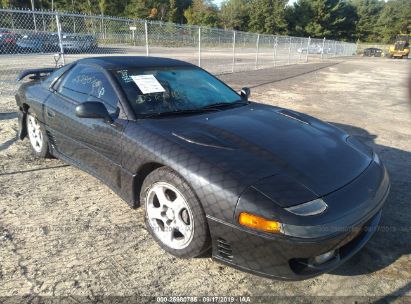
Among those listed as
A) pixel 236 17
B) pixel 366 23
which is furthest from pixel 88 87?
pixel 366 23

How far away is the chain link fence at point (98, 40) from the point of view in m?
10.1

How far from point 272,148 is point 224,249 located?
0.87 meters

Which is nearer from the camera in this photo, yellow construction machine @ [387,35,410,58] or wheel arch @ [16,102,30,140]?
wheel arch @ [16,102,30,140]

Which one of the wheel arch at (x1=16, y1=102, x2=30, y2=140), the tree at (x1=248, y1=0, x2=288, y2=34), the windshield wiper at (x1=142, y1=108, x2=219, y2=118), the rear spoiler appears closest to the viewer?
the windshield wiper at (x1=142, y1=108, x2=219, y2=118)

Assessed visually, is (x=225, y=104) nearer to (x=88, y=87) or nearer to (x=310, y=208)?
(x=88, y=87)

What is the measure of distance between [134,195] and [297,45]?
2482cm

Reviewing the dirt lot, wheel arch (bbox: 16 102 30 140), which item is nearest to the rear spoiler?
wheel arch (bbox: 16 102 30 140)

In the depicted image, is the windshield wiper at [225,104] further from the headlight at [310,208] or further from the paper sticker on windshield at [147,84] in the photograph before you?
the headlight at [310,208]

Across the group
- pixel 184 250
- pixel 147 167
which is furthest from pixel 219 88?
pixel 184 250

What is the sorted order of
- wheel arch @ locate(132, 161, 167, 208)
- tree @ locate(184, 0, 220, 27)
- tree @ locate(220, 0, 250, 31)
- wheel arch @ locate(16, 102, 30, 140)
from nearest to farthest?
wheel arch @ locate(132, 161, 167, 208)
wheel arch @ locate(16, 102, 30, 140)
tree @ locate(184, 0, 220, 27)
tree @ locate(220, 0, 250, 31)

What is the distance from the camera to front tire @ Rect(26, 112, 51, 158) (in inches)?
161

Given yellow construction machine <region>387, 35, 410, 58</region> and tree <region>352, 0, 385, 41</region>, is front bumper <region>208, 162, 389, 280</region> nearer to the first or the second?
yellow construction machine <region>387, 35, 410, 58</region>

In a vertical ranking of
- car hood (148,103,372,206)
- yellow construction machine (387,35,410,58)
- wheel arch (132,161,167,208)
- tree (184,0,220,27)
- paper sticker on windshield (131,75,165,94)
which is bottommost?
yellow construction machine (387,35,410,58)

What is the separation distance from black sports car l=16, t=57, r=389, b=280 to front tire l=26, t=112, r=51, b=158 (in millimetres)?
234
